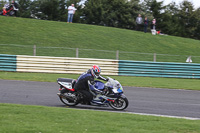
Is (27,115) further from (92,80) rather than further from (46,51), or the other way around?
(46,51)

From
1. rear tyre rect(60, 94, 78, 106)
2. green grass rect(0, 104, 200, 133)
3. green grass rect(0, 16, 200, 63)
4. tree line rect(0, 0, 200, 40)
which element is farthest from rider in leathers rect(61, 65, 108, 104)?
tree line rect(0, 0, 200, 40)

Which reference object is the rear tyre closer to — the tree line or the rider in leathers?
the rider in leathers

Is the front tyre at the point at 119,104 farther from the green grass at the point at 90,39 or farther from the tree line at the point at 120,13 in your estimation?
the tree line at the point at 120,13

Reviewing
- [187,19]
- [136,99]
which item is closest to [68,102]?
[136,99]

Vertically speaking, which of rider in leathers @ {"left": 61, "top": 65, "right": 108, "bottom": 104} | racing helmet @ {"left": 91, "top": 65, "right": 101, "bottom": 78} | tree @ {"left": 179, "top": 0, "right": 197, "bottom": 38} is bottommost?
rider in leathers @ {"left": 61, "top": 65, "right": 108, "bottom": 104}

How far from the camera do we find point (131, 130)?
6992mm

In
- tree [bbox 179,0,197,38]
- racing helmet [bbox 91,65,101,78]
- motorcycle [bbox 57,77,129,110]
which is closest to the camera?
motorcycle [bbox 57,77,129,110]

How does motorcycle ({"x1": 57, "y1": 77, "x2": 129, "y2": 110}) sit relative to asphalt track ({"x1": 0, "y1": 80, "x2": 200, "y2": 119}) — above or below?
above

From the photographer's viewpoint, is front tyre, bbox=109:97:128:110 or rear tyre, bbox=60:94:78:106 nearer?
front tyre, bbox=109:97:128:110

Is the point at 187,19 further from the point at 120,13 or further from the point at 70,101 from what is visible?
the point at 70,101

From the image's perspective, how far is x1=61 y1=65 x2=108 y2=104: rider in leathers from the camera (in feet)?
34.5

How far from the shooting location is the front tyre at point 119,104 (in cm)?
1048

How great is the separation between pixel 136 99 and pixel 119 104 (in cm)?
234

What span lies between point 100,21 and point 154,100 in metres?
40.7
